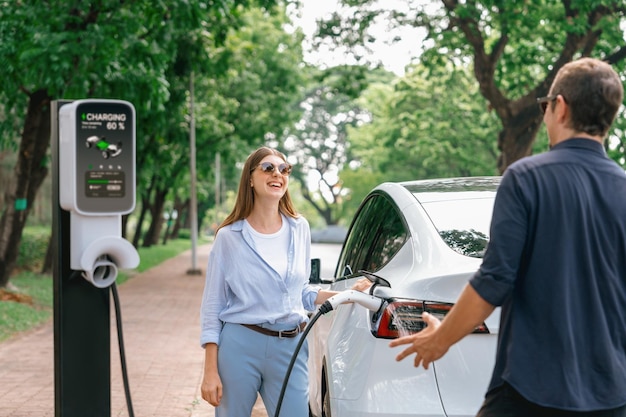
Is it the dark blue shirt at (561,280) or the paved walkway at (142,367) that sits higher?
the dark blue shirt at (561,280)

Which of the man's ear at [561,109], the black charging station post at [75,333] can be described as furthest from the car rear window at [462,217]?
the black charging station post at [75,333]

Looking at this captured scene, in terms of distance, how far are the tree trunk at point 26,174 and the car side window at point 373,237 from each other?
1130 centimetres

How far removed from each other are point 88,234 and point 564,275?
2073 millimetres

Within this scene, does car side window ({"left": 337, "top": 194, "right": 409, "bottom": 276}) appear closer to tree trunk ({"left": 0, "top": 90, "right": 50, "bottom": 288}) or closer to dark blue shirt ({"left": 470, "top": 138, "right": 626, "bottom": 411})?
dark blue shirt ({"left": 470, "top": 138, "right": 626, "bottom": 411})

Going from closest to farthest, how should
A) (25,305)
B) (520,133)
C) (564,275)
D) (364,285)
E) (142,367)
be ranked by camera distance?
(564,275) < (364,285) < (142,367) < (25,305) < (520,133)

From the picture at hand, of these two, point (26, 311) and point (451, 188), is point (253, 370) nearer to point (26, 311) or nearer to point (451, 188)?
point (451, 188)

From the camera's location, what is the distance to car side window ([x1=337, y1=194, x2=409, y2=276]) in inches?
180

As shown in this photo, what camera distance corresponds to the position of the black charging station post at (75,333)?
4098mm

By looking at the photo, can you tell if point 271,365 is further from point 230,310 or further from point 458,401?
point 458,401

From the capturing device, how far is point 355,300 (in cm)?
378

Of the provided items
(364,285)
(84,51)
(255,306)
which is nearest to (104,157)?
(255,306)

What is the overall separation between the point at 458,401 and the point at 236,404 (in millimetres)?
906

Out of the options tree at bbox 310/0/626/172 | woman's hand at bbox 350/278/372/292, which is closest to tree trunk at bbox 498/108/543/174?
tree at bbox 310/0/626/172

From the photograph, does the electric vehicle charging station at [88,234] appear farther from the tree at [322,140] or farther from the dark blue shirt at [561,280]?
the tree at [322,140]
